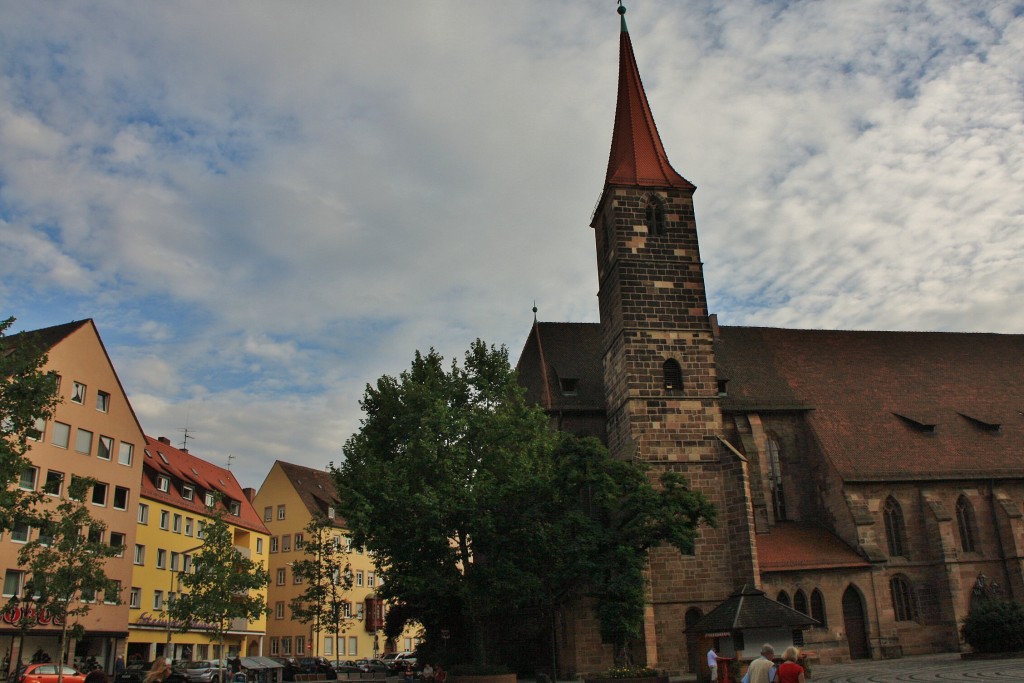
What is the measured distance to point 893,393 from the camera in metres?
39.7

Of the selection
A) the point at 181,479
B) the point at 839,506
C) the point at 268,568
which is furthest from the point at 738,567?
the point at 268,568

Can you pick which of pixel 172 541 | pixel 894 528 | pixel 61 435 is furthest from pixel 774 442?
pixel 172 541

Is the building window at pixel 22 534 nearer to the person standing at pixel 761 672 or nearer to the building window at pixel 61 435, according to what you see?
the building window at pixel 61 435

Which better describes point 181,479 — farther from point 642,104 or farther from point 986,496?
point 986,496

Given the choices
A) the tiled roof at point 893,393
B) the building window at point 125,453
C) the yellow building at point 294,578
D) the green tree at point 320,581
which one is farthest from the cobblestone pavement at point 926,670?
the yellow building at point 294,578

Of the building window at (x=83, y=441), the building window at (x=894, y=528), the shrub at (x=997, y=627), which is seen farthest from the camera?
the building window at (x=83, y=441)

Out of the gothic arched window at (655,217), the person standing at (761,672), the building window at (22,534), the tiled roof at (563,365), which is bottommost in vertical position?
the person standing at (761,672)

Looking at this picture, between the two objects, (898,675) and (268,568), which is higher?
(268,568)

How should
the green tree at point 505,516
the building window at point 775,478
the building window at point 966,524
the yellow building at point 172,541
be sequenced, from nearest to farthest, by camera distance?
the green tree at point 505,516 < the building window at point 966,524 < the building window at point 775,478 < the yellow building at point 172,541

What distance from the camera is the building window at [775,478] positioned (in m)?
36.6

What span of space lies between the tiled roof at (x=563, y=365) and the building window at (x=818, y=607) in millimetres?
10660

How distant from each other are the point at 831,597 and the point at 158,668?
28880mm

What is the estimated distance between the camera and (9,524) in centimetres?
2044

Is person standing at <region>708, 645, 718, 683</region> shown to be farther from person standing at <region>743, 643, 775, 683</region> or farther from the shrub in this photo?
person standing at <region>743, 643, 775, 683</region>
